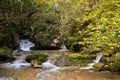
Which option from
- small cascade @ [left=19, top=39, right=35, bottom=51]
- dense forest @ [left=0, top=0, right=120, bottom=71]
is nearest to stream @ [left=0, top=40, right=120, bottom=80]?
dense forest @ [left=0, top=0, right=120, bottom=71]

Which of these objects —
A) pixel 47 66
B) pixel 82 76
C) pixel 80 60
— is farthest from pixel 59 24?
A: pixel 82 76

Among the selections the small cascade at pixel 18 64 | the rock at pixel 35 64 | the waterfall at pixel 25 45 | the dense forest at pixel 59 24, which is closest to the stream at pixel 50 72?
the small cascade at pixel 18 64

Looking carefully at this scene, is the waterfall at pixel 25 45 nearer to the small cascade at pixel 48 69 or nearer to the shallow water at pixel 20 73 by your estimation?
the small cascade at pixel 48 69

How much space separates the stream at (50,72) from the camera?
13.8 meters

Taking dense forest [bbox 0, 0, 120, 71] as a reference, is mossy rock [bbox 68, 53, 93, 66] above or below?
below

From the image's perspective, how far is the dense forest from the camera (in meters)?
15.1

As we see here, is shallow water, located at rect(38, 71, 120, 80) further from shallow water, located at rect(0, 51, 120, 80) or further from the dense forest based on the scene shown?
the dense forest

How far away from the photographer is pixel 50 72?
15266 millimetres

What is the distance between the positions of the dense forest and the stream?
3.59 feet

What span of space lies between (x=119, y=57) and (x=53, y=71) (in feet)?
13.1

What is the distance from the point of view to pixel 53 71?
611 inches

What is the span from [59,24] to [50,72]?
10.8 metres

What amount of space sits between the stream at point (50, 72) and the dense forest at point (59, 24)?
43.1 inches

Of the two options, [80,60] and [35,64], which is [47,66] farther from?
[80,60]
